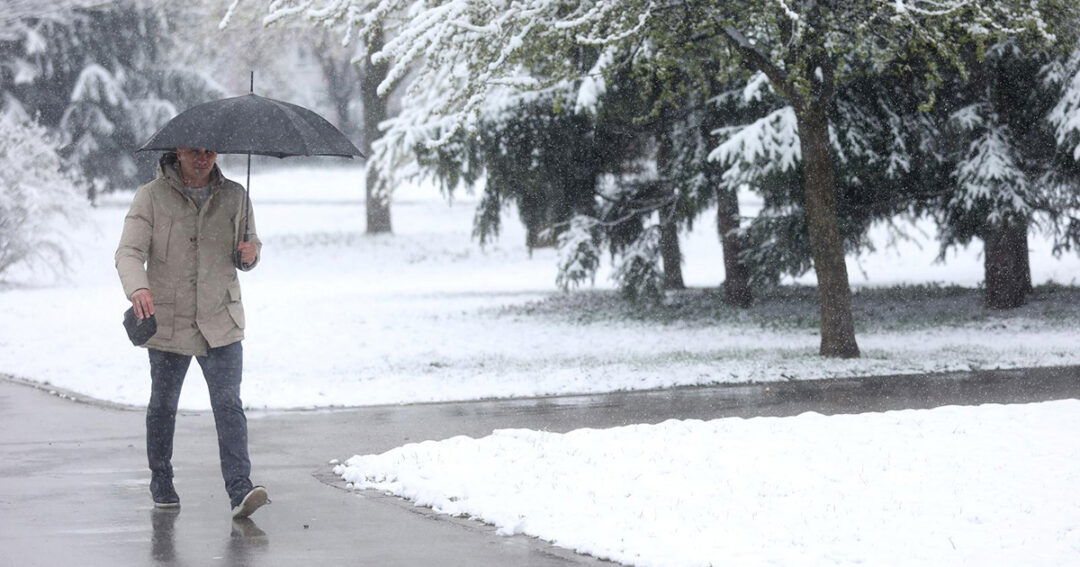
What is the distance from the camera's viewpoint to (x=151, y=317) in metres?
6.95

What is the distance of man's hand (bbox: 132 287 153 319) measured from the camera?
6809 millimetres

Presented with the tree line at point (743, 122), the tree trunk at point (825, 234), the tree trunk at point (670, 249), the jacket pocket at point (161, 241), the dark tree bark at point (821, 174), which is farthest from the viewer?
the tree trunk at point (670, 249)

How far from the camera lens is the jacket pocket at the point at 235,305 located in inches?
289

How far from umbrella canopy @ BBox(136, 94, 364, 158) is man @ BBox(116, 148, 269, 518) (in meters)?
0.16

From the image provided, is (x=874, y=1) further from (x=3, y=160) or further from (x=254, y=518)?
(x=3, y=160)

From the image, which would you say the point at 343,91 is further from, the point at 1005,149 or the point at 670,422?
the point at 670,422

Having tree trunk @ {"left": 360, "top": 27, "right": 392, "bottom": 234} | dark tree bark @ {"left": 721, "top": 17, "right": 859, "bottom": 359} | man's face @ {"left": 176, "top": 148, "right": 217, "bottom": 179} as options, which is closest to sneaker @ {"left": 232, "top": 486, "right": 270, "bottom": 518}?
man's face @ {"left": 176, "top": 148, "right": 217, "bottom": 179}

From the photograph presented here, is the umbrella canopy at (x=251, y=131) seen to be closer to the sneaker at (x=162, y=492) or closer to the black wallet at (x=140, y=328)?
the black wallet at (x=140, y=328)

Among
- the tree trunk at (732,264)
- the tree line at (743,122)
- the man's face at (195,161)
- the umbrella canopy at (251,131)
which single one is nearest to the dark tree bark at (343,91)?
the tree line at (743,122)

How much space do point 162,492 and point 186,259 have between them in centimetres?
120

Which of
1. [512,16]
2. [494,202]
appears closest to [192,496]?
[512,16]

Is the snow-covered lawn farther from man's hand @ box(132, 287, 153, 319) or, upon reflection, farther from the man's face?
the man's face

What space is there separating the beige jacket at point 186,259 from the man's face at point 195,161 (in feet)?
0.18

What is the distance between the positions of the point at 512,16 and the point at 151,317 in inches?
315
